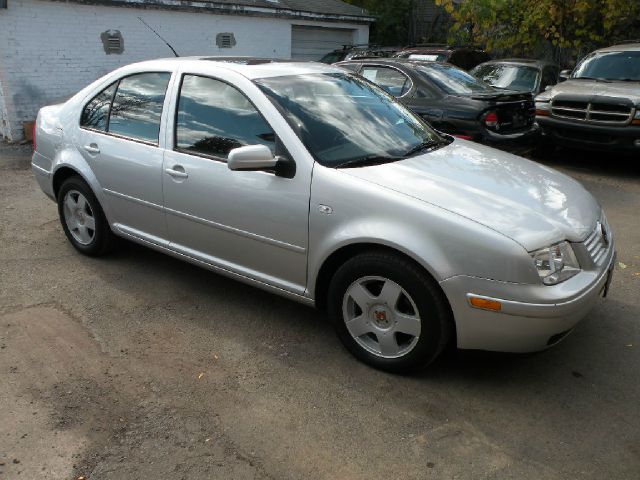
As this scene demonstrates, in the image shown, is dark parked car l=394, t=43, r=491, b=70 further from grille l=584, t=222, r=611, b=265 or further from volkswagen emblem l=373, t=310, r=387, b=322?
volkswagen emblem l=373, t=310, r=387, b=322

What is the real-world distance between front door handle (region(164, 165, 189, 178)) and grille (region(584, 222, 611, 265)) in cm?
247

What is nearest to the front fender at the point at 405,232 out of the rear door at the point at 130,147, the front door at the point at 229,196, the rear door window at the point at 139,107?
the front door at the point at 229,196

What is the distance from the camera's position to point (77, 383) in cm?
319

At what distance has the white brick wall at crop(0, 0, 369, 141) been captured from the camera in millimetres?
9922

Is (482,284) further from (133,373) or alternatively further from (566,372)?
(133,373)

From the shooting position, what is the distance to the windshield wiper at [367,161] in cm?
332

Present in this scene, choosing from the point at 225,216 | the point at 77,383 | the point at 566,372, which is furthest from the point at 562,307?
the point at 77,383

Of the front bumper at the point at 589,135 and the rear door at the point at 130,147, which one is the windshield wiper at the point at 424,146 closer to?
the rear door at the point at 130,147

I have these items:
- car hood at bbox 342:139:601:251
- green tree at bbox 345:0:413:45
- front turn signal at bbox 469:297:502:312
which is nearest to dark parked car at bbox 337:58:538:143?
car hood at bbox 342:139:601:251

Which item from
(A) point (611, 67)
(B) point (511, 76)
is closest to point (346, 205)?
(A) point (611, 67)

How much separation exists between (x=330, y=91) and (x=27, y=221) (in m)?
3.84

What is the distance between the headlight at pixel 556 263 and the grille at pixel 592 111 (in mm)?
5824

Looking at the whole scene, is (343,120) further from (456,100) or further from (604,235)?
(456,100)

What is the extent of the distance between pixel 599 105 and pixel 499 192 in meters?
5.96
